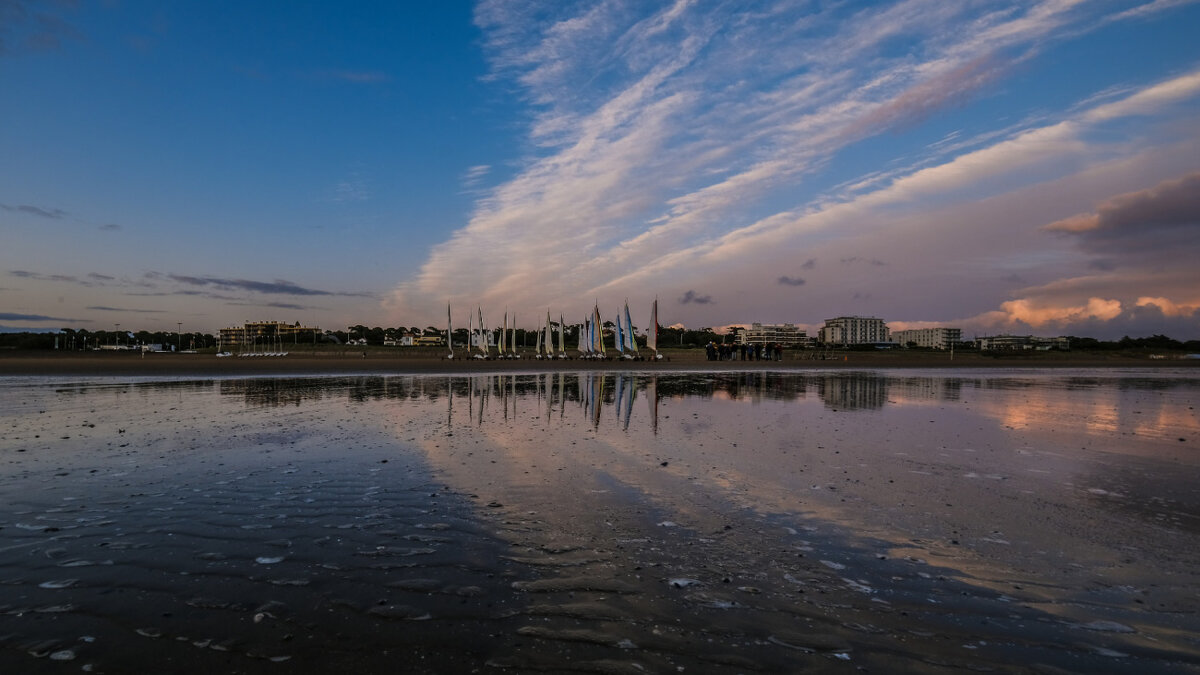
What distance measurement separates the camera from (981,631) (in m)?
4.38

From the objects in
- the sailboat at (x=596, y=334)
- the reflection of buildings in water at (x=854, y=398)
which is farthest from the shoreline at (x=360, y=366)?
the reflection of buildings in water at (x=854, y=398)

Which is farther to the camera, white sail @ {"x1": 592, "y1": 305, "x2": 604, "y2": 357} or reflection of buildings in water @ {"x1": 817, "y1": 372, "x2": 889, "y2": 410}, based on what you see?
white sail @ {"x1": 592, "y1": 305, "x2": 604, "y2": 357}

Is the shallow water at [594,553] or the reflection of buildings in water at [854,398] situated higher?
the shallow water at [594,553]

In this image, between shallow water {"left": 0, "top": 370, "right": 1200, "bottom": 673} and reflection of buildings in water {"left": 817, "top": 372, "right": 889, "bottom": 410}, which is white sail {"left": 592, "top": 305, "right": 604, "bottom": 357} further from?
shallow water {"left": 0, "top": 370, "right": 1200, "bottom": 673}

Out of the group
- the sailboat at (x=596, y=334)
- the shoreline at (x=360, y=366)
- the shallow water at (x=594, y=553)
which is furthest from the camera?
the sailboat at (x=596, y=334)

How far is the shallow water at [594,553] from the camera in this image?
13.4 feet

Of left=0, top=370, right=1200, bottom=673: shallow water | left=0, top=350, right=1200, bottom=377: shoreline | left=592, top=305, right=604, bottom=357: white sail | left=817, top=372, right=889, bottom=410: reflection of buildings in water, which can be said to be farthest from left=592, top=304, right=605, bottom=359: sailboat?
left=0, top=370, right=1200, bottom=673: shallow water

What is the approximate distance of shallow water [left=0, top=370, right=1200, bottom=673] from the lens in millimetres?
4086

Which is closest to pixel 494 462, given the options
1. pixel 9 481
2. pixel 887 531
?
pixel 887 531

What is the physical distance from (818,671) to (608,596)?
1.80m

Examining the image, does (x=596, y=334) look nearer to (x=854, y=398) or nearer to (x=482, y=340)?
(x=482, y=340)

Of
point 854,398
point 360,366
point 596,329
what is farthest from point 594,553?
point 596,329

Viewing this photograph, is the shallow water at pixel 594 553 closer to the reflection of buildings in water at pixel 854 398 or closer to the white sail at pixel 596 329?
the reflection of buildings in water at pixel 854 398

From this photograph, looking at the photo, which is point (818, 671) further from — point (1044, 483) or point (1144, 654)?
point (1044, 483)
